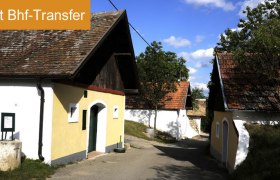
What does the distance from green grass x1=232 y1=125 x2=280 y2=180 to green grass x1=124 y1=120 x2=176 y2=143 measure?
1878 centimetres

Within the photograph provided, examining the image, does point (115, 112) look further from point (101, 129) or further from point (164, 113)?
point (164, 113)

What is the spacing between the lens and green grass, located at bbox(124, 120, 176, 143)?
107 ft

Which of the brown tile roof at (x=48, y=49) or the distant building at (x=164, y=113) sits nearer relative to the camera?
the brown tile roof at (x=48, y=49)

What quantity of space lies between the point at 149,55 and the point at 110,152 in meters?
18.5

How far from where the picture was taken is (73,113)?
15.1 metres

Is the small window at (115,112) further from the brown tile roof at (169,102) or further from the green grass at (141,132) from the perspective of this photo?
the brown tile roof at (169,102)

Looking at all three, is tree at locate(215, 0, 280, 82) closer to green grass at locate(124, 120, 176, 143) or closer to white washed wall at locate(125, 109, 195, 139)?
green grass at locate(124, 120, 176, 143)

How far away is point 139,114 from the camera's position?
129ft

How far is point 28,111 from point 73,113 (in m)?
2.36

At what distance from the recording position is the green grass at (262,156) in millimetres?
10669

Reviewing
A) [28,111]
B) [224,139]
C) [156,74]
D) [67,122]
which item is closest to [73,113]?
[67,122]

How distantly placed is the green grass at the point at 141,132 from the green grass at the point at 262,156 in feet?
61.6

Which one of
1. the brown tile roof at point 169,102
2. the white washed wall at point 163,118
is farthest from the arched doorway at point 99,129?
the white washed wall at point 163,118

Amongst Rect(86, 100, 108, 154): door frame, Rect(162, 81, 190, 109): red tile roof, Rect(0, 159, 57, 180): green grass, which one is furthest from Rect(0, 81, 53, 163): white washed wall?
Rect(162, 81, 190, 109): red tile roof
